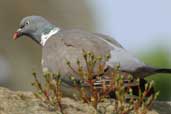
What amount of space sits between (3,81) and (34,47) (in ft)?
11.6

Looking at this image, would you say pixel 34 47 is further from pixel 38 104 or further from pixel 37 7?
pixel 38 104

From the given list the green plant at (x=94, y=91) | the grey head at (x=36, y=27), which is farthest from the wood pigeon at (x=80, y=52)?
the green plant at (x=94, y=91)

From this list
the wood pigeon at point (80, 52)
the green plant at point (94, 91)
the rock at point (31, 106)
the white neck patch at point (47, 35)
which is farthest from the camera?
the white neck patch at point (47, 35)

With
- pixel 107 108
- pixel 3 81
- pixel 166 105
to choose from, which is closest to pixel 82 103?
pixel 107 108

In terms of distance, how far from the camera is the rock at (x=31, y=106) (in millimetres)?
6129

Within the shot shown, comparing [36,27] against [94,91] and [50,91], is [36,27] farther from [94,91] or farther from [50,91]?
[94,91]

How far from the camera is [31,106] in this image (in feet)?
20.4

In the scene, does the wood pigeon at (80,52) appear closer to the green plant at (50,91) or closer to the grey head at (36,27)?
the grey head at (36,27)

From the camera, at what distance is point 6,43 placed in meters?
24.6

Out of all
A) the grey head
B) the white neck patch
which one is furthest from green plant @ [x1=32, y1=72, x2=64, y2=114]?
the grey head

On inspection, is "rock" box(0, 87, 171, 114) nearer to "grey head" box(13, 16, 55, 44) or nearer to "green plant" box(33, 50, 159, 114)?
"green plant" box(33, 50, 159, 114)

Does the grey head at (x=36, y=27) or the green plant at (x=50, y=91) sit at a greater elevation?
the grey head at (x=36, y=27)

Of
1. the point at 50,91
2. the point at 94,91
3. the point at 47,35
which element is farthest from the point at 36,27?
the point at 94,91

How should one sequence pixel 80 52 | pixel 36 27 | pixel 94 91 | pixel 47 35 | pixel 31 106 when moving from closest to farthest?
pixel 94 91
pixel 31 106
pixel 80 52
pixel 47 35
pixel 36 27
